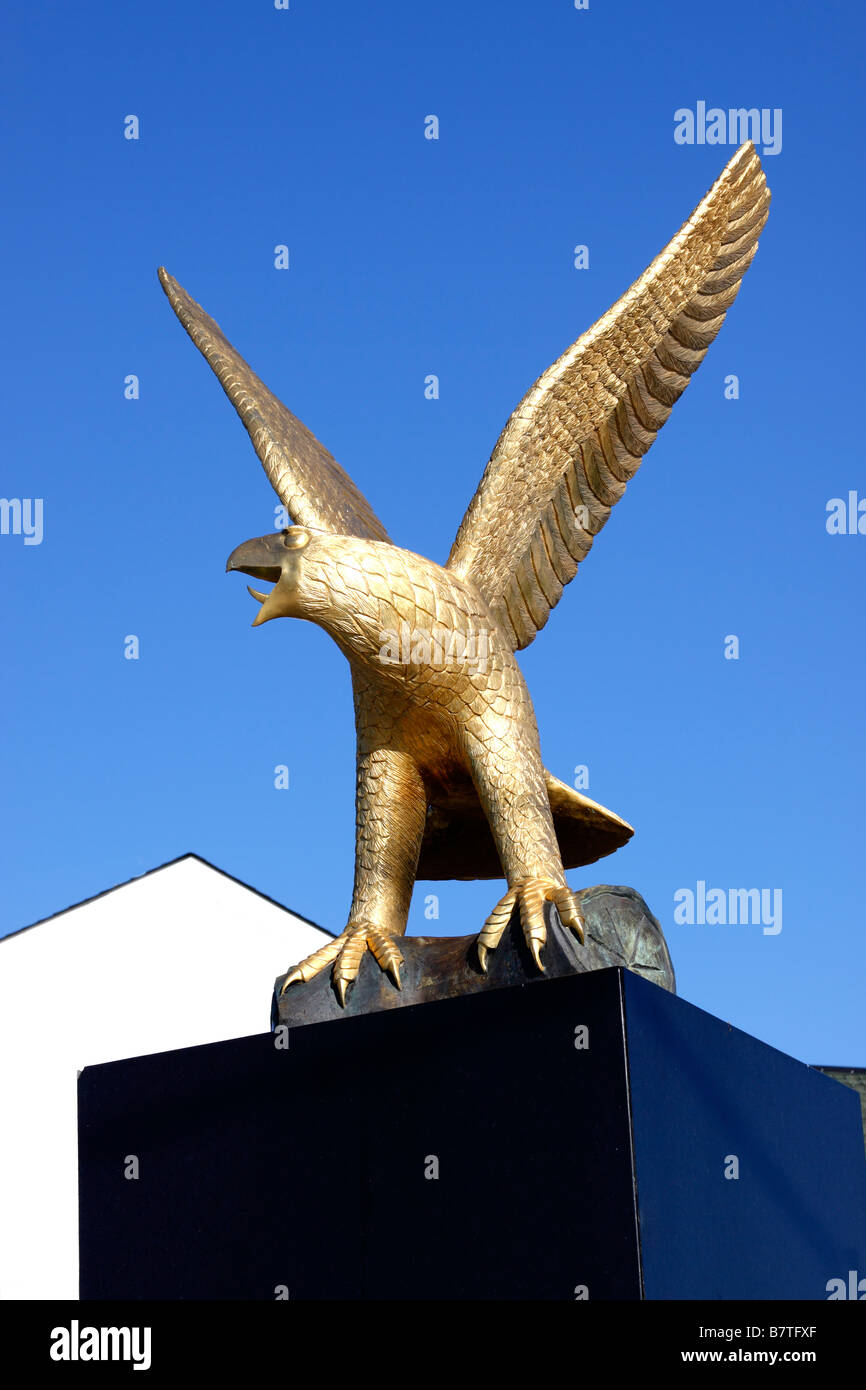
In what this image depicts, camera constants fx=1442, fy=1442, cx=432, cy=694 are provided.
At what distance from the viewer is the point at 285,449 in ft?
16.8

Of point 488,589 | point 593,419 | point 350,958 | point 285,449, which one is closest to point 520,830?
point 350,958

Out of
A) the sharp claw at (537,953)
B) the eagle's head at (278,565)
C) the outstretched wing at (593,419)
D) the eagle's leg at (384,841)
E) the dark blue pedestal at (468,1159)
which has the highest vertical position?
the outstretched wing at (593,419)

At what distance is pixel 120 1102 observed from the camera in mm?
4523

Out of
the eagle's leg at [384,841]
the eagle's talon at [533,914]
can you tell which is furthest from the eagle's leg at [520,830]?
the eagle's leg at [384,841]

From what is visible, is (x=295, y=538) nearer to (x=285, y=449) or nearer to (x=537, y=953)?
(x=285, y=449)

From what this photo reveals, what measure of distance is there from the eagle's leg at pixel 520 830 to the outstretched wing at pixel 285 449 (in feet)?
3.31

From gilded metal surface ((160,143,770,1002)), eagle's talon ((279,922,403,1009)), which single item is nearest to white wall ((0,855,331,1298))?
gilded metal surface ((160,143,770,1002))

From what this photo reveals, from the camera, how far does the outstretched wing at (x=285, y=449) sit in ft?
16.5

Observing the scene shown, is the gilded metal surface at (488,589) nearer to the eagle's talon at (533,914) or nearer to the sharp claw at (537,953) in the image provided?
the eagle's talon at (533,914)

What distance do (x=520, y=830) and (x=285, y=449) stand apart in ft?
5.46

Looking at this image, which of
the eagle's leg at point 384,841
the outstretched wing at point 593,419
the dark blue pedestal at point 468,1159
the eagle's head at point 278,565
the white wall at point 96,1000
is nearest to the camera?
the dark blue pedestal at point 468,1159
